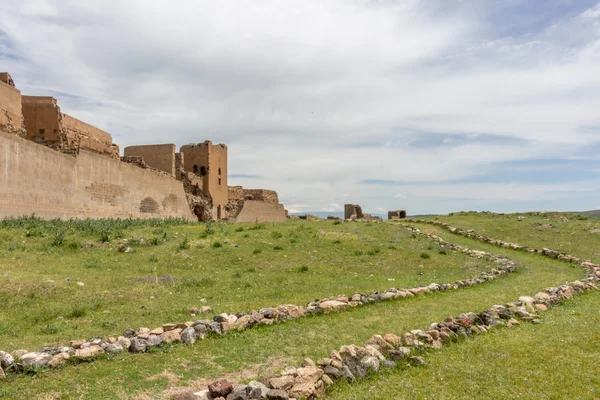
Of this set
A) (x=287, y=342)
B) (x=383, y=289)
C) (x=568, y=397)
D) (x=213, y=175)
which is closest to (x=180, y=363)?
(x=287, y=342)

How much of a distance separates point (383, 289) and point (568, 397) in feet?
21.1

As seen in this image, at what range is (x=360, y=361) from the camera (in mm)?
5574

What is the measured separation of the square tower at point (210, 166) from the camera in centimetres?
4012

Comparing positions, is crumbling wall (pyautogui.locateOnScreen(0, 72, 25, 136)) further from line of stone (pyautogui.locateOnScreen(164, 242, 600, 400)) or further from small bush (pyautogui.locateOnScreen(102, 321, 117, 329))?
line of stone (pyautogui.locateOnScreen(164, 242, 600, 400))

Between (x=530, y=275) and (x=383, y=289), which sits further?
(x=530, y=275)

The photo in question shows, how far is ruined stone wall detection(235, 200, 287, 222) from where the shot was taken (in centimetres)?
3959

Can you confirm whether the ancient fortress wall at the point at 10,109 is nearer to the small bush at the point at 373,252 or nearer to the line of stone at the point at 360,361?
the small bush at the point at 373,252

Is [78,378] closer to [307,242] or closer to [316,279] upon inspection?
[316,279]

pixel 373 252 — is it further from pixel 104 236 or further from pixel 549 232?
pixel 549 232

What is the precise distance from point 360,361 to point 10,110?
22.6 m

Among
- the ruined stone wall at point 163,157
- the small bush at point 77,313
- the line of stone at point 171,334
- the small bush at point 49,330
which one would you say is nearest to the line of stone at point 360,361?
the line of stone at point 171,334

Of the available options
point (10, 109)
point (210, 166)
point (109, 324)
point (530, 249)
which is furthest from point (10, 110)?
point (530, 249)

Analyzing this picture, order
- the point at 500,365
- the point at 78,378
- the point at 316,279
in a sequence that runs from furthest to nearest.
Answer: the point at 316,279
the point at 500,365
the point at 78,378

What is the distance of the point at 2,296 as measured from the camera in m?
8.87
